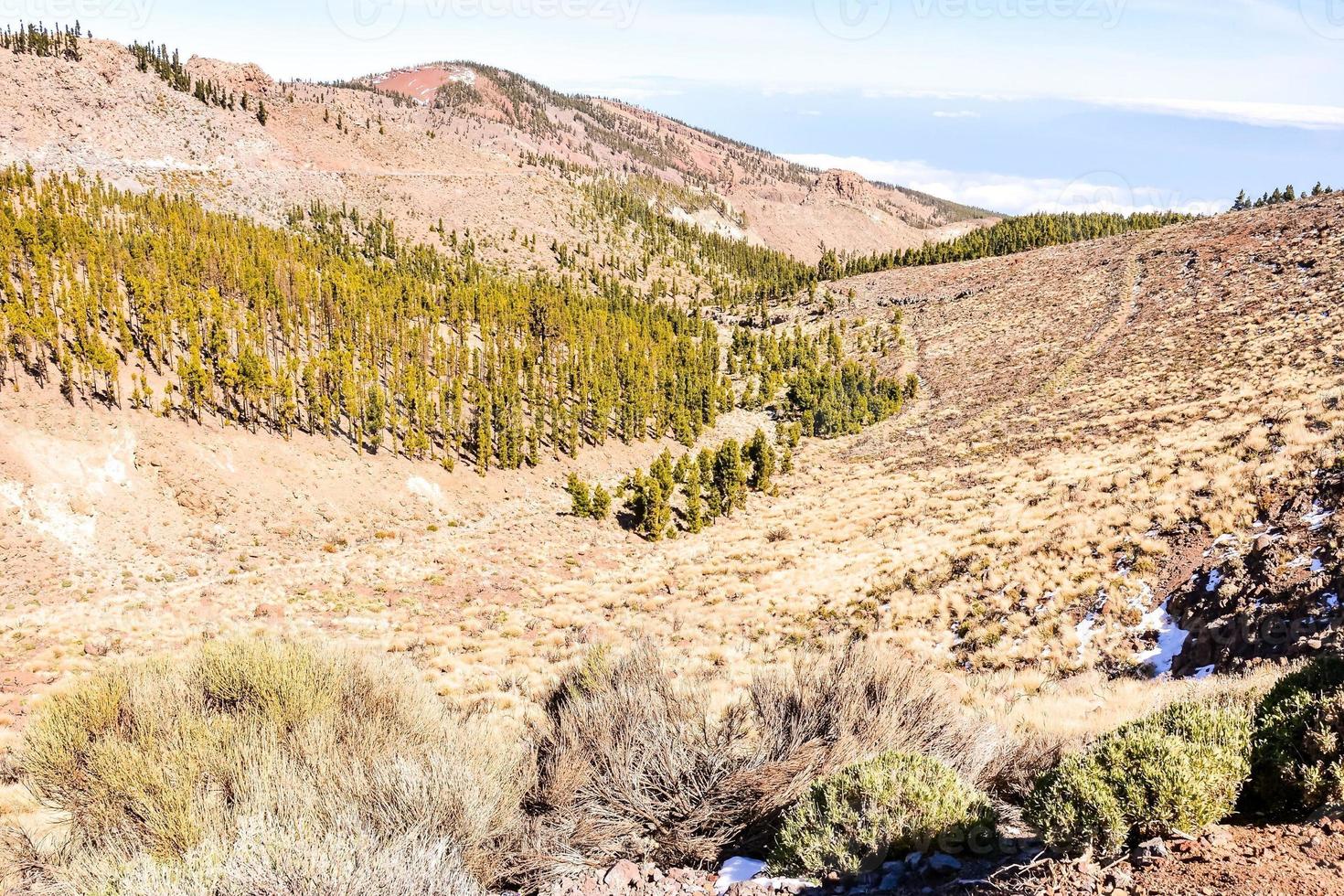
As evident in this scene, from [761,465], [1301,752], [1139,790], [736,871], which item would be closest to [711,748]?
[736,871]

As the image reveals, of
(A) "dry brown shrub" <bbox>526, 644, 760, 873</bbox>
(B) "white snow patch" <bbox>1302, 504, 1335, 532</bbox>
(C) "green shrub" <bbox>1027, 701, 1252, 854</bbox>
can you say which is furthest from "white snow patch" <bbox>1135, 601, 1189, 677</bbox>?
(A) "dry brown shrub" <bbox>526, 644, 760, 873</bbox>

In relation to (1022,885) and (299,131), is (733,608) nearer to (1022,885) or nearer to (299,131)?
(1022,885)

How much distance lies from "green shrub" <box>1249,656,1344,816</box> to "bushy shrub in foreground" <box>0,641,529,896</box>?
19.8 feet

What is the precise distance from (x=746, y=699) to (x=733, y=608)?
10381mm

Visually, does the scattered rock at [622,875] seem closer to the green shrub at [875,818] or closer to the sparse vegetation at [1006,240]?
the green shrub at [875,818]

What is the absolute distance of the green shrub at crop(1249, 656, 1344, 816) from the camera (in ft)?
15.5

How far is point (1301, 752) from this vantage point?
16.3 ft

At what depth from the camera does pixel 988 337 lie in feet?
173

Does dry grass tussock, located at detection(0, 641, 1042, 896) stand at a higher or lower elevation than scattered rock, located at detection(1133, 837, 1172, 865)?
lower

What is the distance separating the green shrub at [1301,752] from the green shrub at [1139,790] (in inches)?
9.3

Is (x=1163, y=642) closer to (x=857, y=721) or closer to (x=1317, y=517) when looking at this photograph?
(x=1317, y=517)

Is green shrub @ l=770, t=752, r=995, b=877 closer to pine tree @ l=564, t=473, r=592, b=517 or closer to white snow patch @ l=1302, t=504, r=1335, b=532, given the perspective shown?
white snow patch @ l=1302, t=504, r=1335, b=532

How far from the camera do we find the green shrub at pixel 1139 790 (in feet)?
14.9

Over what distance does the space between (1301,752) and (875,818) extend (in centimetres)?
315
